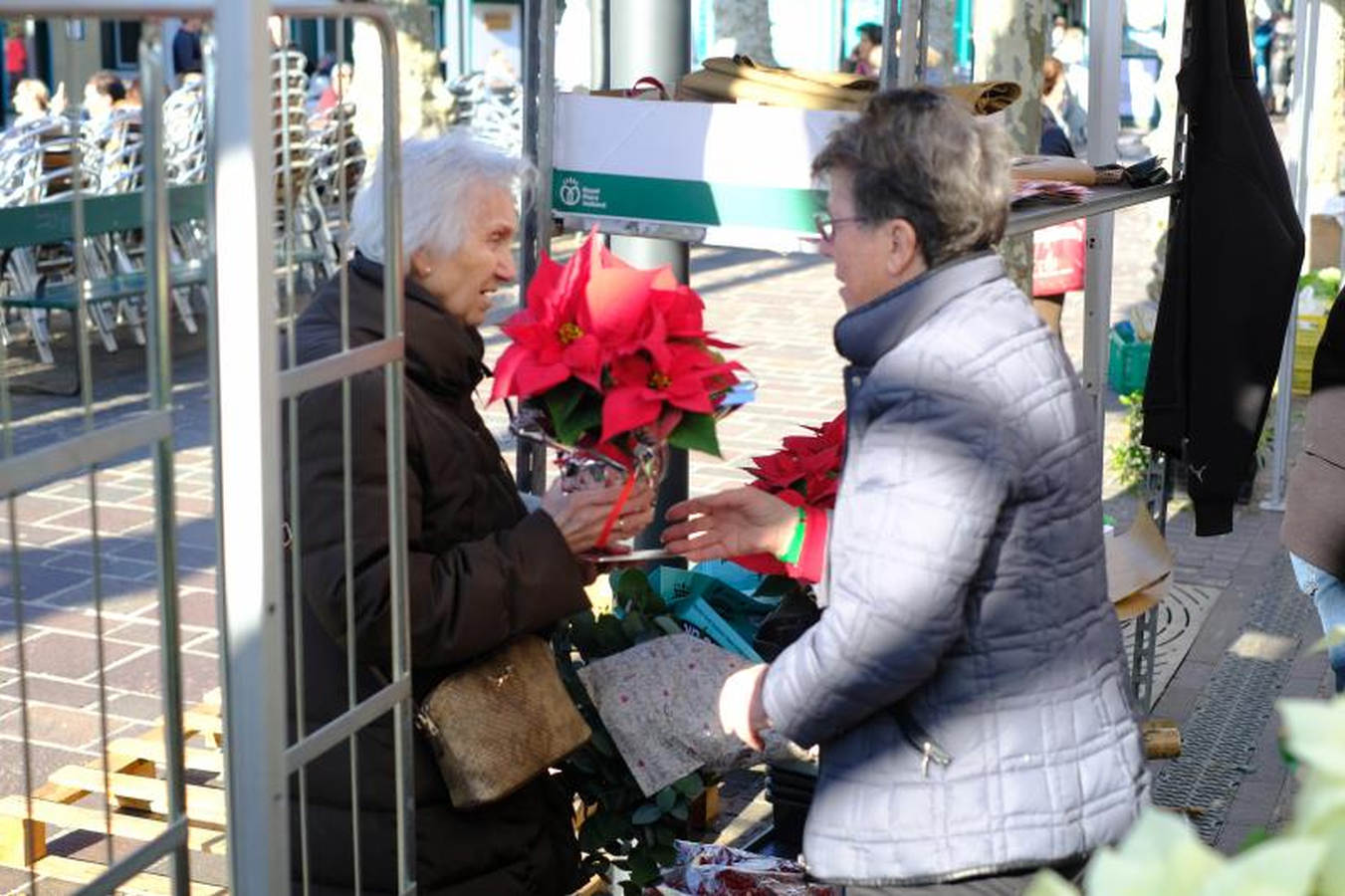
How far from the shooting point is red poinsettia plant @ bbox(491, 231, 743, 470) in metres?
2.81

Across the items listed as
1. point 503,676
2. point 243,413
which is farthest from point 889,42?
point 243,413

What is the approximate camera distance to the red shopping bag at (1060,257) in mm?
8047

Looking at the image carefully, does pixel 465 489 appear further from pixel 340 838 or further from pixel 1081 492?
pixel 1081 492

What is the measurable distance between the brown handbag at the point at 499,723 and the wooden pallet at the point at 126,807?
1.30 metres

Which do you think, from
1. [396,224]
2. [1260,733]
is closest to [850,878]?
[396,224]

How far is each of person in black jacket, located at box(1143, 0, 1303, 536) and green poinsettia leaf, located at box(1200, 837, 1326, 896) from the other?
3.72 m

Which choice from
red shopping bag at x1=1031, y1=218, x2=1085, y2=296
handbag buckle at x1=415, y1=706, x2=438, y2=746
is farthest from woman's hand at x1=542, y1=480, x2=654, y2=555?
red shopping bag at x1=1031, y1=218, x2=1085, y2=296

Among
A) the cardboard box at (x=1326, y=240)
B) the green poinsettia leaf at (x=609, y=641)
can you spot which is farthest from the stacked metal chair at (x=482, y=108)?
the green poinsettia leaf at (x=609, y=641)

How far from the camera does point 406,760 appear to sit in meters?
2.50

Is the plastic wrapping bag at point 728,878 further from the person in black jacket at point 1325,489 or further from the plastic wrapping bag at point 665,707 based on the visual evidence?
the person in black jacket at point 1325,489

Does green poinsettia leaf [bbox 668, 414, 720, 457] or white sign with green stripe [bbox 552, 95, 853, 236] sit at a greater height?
white sign with green stripe [bbox 552, 95, 853, 236]

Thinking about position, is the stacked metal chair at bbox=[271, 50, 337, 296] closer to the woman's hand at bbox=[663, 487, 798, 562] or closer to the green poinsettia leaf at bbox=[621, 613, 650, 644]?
the woman's hand at bbox=[663, 487, 798, 562]

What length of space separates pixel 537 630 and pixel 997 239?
100 cm

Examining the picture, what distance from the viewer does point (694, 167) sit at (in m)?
3.58
